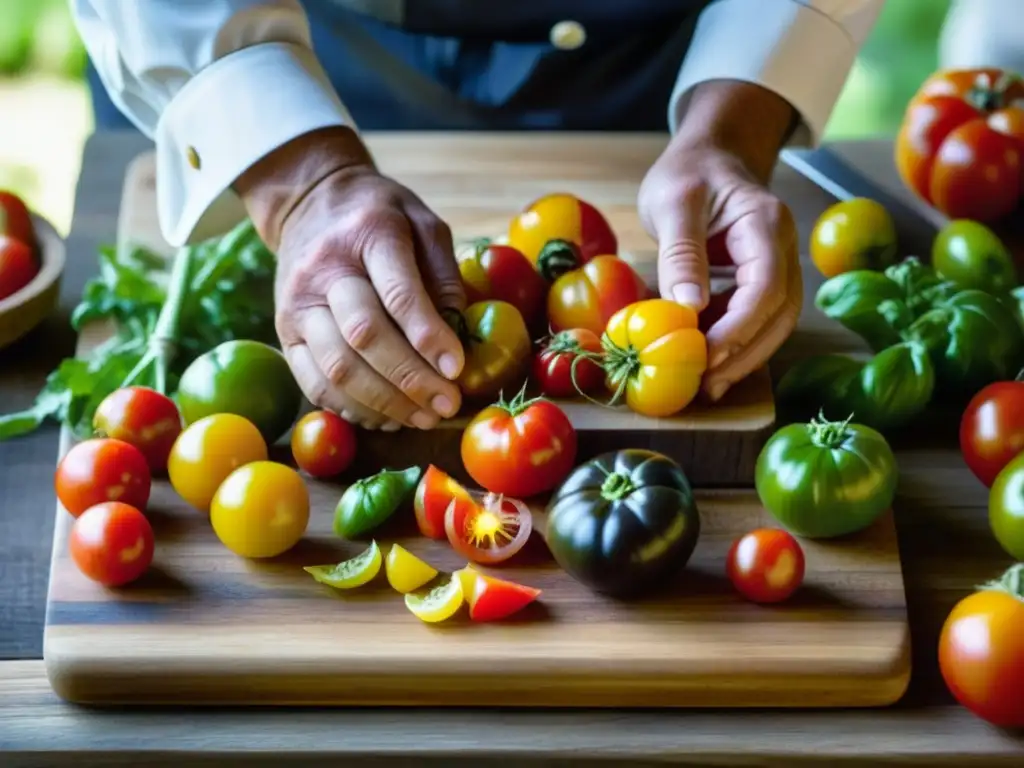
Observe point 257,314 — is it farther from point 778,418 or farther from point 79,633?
point 778,418

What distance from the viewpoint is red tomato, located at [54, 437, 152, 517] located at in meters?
1.21

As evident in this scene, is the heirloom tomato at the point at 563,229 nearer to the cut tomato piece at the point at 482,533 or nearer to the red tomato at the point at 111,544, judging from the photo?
the cut tomato piece at the point at 482,533

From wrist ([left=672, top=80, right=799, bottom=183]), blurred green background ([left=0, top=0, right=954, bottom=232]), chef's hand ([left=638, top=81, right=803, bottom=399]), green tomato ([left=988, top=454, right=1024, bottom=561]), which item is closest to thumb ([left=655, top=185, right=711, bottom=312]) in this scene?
chef's hand ([left=638, top=81, right=803, bottom=399])

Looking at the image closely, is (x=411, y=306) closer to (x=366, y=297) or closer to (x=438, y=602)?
(x=366, y=297)

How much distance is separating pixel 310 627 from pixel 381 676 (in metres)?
0.08

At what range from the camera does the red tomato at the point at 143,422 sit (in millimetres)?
1273

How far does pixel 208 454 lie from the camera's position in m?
1.22

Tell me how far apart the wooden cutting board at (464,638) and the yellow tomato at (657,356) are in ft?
0.45

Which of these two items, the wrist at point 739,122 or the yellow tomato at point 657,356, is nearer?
the yellow tomato at point 657,356

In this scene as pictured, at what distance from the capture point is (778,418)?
1367 mm

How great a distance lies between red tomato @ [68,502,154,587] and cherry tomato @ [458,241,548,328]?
0.41m

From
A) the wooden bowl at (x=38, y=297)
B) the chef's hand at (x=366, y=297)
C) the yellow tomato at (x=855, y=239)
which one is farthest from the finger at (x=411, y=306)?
the yellow tomato at (x=855, y=239)

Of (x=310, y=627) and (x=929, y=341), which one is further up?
(x=929, y=341)

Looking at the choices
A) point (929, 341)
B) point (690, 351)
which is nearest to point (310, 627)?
point (690, 351)
